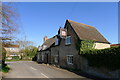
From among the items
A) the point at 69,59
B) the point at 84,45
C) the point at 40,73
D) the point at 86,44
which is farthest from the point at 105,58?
the point at 40,73

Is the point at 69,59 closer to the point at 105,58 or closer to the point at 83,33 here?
the point at 83,33

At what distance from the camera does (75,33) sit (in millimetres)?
19469

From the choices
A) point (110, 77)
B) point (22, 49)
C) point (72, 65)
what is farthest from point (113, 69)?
point (22, 49)

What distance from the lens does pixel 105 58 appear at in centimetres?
1321

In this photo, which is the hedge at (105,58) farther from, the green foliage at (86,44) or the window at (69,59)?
the window at (69,59)

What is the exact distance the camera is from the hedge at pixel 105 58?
11859 millimetres

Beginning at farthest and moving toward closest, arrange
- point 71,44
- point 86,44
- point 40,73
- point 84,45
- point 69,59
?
point 69,59
point 71,44
point 86,44
point 84,45
point 40,73

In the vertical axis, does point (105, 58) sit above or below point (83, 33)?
below

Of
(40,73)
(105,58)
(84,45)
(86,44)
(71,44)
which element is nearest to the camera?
(105,58)

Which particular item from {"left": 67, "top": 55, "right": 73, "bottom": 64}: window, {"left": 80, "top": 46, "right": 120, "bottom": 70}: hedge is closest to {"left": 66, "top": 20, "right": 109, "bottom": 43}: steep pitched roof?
{"left": 80, "top": 46, "right": 120, "bottom": 70}: hedge

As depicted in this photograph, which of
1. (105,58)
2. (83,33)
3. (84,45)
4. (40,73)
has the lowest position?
(40,73)

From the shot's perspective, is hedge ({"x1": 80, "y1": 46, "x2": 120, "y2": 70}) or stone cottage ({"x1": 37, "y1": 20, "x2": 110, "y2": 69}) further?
stone cottage ({"x1": 37, "y1": 20, "x2": 110, "y2": 69})

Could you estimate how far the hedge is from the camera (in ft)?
38.9

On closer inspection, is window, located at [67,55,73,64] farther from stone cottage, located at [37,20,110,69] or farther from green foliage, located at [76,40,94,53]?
green foliage, located at [76,40,94,53]
